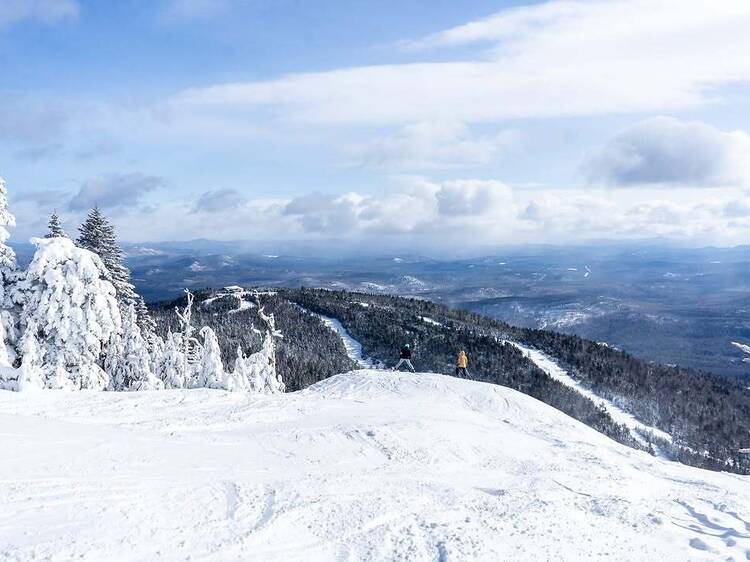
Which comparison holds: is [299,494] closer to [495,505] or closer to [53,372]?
[495,505]

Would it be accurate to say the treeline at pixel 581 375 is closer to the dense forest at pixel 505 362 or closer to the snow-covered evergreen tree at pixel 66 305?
the dense forest at pixel 505 362

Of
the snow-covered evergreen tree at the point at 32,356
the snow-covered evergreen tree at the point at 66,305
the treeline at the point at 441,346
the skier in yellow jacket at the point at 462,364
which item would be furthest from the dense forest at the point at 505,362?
the snow-covered evergreen tree at the point at 32,356

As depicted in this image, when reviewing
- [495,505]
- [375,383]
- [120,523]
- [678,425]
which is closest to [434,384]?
[375,383]

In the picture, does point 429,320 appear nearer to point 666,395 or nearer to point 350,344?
point 350,344

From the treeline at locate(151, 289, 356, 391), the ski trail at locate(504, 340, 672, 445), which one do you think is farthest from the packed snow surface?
the ski trail at locate(504, 340, 672, 445)

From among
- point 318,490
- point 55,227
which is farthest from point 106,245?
point 318,490

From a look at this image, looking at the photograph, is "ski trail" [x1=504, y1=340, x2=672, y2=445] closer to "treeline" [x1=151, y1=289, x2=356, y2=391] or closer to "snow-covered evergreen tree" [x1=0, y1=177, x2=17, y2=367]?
"treeline" [x1=151, y1=289, x2=356, y2=391]
